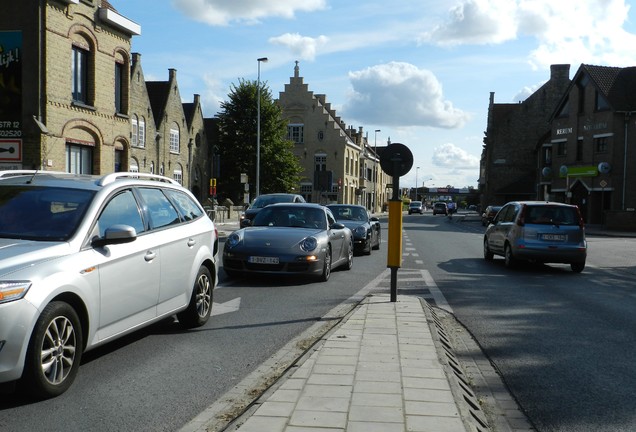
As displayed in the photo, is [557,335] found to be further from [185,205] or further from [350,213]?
[350,213]

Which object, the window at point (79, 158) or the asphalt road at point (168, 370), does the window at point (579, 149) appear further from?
the asphalt road at point (168, 370)

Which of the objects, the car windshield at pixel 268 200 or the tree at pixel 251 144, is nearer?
the car windshield at pixel 268 200

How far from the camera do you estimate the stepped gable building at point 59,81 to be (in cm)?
2188

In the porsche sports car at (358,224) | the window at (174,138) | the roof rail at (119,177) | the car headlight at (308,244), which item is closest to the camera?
the roof rail at (119,177)

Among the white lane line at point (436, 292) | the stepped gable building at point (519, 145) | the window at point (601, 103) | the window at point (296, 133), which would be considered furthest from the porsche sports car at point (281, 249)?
the stepped gable building at point (519, 145)

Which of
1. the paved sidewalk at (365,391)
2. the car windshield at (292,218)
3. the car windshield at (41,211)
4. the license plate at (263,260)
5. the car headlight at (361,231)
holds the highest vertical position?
the car windshield at (41,211)

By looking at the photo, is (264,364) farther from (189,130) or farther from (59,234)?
(189,130)

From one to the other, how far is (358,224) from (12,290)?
13.9m

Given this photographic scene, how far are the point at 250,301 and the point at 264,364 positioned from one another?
3.61 m

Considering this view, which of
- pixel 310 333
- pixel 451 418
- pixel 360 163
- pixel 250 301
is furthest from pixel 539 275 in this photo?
pixel 360 163

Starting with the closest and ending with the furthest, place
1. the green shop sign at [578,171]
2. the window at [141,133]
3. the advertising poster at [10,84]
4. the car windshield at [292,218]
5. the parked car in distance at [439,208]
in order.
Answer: the car windshield at [292,218]
the advertising poster at [10,84]
the window at [141,133]
the green shop sign at [578,171]
the parked car in distance at [439,208]

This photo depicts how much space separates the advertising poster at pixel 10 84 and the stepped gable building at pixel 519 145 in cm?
5775

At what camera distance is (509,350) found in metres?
6.46

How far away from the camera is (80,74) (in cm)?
2412
